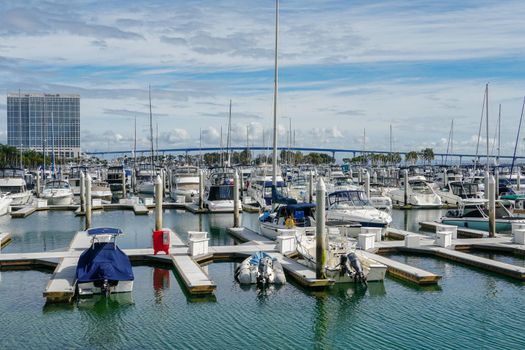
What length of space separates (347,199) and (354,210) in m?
1.43

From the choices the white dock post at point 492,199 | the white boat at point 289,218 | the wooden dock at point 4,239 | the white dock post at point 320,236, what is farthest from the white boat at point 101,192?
the white dock post at point 320,236

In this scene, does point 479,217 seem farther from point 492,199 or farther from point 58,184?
point 58,184

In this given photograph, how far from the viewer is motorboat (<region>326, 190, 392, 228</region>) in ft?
108

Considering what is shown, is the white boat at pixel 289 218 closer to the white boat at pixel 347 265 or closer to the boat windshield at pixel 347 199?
the boat windshield at pixel 347 199

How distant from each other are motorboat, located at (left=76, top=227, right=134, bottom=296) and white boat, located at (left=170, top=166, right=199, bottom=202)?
125 feet

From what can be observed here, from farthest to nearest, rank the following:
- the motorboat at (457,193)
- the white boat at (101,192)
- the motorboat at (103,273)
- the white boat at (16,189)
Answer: the white boat at (101,192) < the white boat at (16,189) < the motorboat at (457,193) < the motorboat at (103,273)

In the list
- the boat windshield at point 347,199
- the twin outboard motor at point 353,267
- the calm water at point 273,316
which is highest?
the boat windshield at point 347,199

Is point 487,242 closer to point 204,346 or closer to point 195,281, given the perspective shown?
point 195,281

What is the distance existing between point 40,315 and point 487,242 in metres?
20.9

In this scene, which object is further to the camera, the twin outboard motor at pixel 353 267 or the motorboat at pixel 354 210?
the motorboat at pixel 354 210

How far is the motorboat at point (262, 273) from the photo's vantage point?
73.0ft

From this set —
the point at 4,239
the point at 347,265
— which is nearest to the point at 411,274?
the point at 347,265

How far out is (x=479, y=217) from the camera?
3738 cm

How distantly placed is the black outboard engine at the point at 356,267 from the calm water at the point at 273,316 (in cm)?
55
